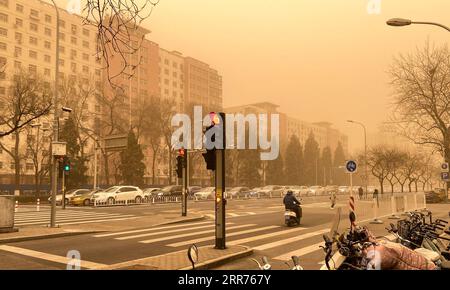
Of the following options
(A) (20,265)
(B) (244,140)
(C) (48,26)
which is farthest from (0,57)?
(A) (20,265)

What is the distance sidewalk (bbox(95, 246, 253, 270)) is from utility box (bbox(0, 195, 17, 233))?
300 inches

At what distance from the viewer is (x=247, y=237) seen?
1391 cm

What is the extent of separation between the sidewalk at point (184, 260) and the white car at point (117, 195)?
1019 inches

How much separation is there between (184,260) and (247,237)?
5395mm

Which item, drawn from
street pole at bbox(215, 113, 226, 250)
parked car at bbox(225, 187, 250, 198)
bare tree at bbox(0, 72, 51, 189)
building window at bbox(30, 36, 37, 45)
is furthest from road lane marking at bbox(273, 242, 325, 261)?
building window at bbox(30, 36, 37, 45)

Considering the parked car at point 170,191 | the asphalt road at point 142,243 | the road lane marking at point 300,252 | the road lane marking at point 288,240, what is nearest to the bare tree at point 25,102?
the asphalt road at point 142,243

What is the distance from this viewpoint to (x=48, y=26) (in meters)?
81.0

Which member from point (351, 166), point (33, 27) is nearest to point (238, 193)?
point (351, 166)

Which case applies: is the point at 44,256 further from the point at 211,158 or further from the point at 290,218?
the point at 290,218

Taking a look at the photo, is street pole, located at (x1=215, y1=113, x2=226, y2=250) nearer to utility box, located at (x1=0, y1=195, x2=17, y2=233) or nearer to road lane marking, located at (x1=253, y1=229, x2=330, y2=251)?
road lane marking, located at (x1=253, y1=229, x2=330, y2=251)

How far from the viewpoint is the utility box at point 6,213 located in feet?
46.2

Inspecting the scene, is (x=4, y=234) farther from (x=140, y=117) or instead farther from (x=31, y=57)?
(x=31, y=57)

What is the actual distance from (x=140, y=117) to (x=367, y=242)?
5342cm

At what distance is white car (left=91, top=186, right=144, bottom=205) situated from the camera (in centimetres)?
3459
